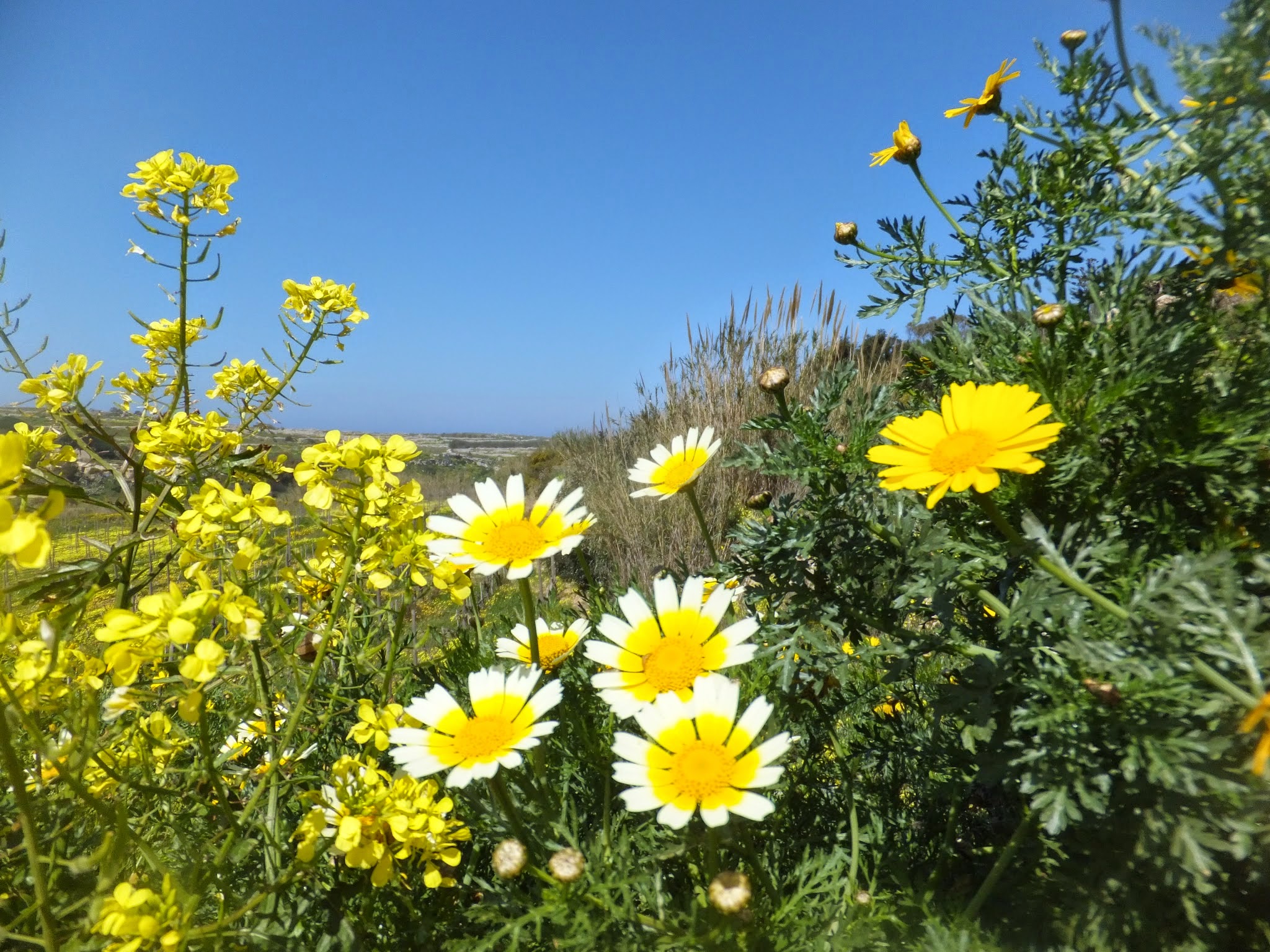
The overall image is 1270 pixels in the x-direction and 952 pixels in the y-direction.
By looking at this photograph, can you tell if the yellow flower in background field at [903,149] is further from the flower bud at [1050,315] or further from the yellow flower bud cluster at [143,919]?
the yellow flower bud cluster at [143,919]

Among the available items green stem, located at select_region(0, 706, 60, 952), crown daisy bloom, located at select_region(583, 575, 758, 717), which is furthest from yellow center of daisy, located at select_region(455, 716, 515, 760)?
green stem, located at select_region(0, 706, 60, 952)

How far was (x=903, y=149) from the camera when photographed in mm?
1375

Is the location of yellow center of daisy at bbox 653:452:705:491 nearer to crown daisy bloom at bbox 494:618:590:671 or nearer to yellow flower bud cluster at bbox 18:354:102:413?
crown daisy bloom at bbox 494:618:590:671

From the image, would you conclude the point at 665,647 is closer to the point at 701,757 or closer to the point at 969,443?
the point at 701,757

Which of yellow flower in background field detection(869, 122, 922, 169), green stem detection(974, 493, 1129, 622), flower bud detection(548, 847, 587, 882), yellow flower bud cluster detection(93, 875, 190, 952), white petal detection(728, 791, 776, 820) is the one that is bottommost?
yellow flower bud cluster detection(93, 875, 190, 952)

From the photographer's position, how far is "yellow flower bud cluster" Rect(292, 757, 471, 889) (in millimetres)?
760

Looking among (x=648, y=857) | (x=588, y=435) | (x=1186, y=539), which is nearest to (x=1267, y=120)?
(x=1186, y=539)

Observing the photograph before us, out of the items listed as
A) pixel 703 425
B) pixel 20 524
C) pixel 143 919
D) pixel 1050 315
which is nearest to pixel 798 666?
pixel 1050 315

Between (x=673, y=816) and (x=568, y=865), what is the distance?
155 millimetres

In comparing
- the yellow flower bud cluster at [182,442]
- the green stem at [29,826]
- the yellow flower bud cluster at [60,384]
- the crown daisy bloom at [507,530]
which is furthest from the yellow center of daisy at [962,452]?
the yellow flower bud cluster at [60,384]

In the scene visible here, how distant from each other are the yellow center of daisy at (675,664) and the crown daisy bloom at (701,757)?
0.14 ft

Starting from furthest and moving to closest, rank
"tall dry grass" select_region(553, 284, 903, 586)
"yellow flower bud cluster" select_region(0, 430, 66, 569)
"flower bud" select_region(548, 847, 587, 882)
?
"tall dry grass" select_region(553, 284, 903, 586)
"flower bud" select_region(548, 847, 587, 882)
"yellow flower bud cluster" select_region(0, 430, 66, 569)

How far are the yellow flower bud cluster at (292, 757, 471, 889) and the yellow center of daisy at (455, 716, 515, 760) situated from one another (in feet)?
0.20

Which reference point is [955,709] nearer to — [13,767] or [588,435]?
[13,767]
